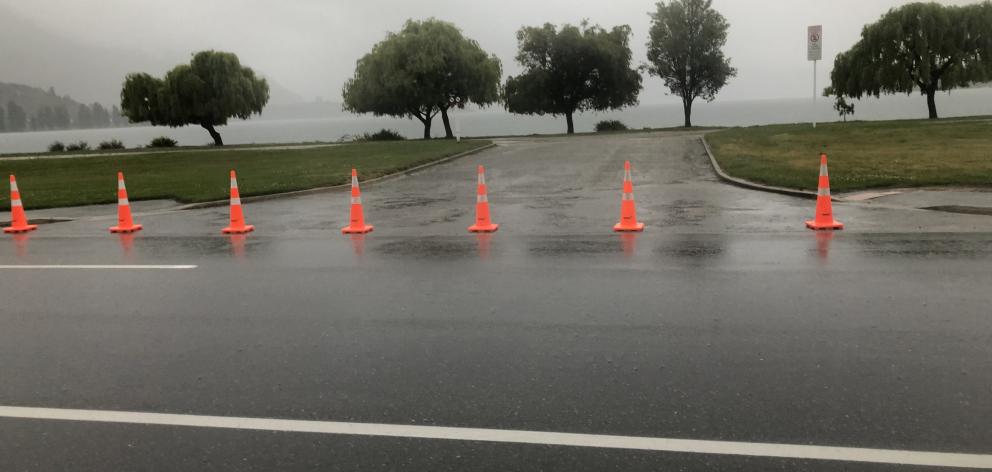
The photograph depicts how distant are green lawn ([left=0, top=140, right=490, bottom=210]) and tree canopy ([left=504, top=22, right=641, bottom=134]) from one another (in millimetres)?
26638

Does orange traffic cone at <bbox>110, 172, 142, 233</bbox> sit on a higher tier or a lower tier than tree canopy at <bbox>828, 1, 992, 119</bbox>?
lower

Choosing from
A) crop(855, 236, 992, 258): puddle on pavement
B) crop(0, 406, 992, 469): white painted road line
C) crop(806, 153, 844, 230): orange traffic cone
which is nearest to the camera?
crop(0, 406, 992, 469): white painted road line

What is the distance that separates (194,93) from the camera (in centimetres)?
5034

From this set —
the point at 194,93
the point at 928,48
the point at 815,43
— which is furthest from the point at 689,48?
the point at 194,93

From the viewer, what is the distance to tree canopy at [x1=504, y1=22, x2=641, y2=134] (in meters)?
57.5

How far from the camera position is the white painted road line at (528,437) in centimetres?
345

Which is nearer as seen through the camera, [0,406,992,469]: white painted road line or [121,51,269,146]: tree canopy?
[0,406,992,469]: white painted road line

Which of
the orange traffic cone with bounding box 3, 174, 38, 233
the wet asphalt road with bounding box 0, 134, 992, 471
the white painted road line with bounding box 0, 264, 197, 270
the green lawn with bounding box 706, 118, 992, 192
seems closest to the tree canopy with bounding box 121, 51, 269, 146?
the green lawn with bounding box 706, 118, 992, 192

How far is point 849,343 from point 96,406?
15.6ft

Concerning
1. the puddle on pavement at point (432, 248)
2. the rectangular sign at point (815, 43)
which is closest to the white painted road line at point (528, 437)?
the puddle on pavement at point (432, 248)

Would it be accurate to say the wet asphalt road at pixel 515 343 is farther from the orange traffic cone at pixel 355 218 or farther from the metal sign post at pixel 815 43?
the metal sign post at pixel 815 43

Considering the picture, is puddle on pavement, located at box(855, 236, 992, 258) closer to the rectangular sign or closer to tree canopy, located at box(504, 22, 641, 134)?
the rectangular sign

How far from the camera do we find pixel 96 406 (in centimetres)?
436

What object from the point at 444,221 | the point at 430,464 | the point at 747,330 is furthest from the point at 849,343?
the point at 444,221
